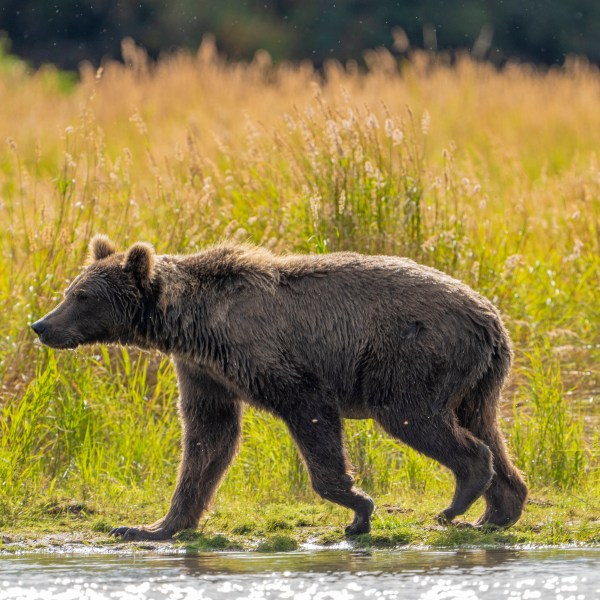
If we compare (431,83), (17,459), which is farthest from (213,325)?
(431,83)

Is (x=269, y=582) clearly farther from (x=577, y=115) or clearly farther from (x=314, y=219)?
(x=577, y=115)

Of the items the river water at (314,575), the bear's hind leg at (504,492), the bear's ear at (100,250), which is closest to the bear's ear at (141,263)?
the bear's ear at (100,250)

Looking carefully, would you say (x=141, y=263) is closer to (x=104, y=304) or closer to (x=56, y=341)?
(x=104, y=304)

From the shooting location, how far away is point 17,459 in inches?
318

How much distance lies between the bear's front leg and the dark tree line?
24431mm

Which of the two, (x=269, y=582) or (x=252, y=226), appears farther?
(x=252, y=226)

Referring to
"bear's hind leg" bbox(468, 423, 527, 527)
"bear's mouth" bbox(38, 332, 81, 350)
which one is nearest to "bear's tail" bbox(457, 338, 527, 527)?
"bear's hind leg" bbox(468, 423, 527, 527)

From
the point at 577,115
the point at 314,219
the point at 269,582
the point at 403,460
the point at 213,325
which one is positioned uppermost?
the point at 577,115

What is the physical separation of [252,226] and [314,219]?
1.00 metres

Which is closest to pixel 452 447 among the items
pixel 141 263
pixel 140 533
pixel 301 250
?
pixel 140 533

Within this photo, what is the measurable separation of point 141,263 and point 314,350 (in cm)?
104

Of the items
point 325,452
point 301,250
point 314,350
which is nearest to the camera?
point 325,452

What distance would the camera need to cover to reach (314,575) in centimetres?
615

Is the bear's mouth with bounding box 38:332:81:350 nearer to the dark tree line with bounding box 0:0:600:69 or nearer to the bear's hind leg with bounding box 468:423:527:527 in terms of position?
the bear's hind leg with bounding box 468:423:527:527
